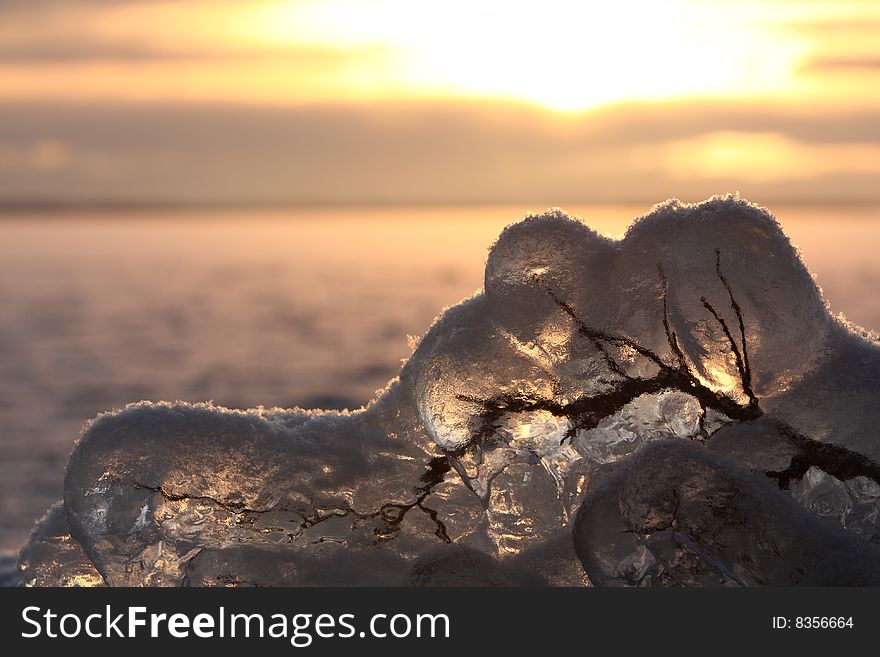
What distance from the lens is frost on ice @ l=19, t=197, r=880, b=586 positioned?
3.53 metres

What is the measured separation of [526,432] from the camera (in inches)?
145

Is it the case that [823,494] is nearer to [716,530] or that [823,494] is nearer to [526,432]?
[716,530]

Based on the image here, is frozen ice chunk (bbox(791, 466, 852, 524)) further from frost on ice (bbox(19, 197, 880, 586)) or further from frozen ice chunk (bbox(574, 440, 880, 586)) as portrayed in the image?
frozen ice chunk (bbox(574, 440, 880, 586))

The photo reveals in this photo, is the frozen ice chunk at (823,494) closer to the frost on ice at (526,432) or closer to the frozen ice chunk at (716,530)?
the frost on ice at (526,432)

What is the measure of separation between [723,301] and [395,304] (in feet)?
168

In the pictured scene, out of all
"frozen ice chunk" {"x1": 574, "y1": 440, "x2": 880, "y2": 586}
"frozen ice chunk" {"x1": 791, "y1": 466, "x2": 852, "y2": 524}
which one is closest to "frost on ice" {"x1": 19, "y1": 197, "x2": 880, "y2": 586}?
"frozen ice chunk" {"x1": 791, "y1": 466, "x2": 852, "y2": 524}

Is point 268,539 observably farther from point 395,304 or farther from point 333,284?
point 333,284

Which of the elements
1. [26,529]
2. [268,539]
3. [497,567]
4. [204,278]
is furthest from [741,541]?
[204,278]

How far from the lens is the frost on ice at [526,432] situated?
353cm

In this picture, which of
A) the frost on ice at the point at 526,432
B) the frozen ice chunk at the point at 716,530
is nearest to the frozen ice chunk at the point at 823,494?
the frost on ice at the point at 526,432

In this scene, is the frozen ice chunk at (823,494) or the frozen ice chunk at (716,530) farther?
the frozen ice chunk at (823,494)

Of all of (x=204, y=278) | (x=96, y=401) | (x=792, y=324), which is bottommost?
(x=204, y=278)

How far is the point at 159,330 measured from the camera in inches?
1679

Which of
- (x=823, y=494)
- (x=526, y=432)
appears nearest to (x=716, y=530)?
(x=823, y=494)
